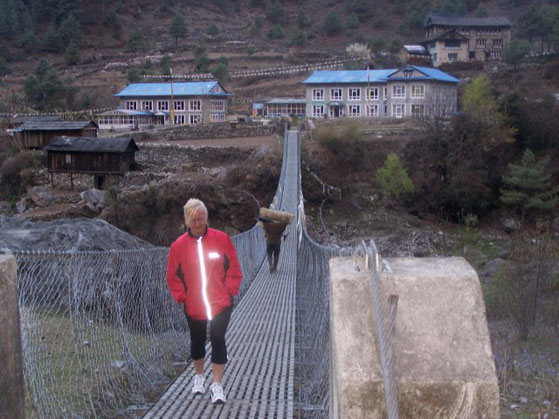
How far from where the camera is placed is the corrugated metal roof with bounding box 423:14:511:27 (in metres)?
64.2

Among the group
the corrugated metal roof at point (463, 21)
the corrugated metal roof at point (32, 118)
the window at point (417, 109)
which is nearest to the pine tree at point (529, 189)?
the window at point (417, 109)

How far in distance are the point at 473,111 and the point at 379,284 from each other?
3392 centimetres

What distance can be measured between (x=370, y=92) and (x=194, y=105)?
39.4ft

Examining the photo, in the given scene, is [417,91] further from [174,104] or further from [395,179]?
[174,104]

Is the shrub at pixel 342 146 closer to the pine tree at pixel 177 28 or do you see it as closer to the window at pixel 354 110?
the window at pixel 354 110

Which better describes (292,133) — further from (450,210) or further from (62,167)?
(62,167)

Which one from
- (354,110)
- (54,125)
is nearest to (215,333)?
(54,125)

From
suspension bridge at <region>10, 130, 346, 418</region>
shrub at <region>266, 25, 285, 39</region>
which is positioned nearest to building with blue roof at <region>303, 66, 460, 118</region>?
shrub at <region>266, 25, 285, 39</region>

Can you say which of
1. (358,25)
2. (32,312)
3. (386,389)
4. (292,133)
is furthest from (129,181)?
(358,25)

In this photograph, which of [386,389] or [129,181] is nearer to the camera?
[386,389]

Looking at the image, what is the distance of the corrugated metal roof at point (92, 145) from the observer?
33.2 m

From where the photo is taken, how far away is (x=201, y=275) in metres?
3.88

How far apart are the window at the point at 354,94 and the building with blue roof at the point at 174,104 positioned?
345 inches

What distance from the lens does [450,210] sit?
33000 mm
